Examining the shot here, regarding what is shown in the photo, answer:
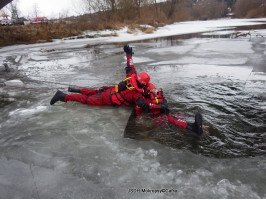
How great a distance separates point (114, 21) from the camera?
23.9 m

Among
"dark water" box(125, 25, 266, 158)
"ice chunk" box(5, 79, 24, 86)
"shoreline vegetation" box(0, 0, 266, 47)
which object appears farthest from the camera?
"shoreline vegetation" box(0, 0, 266, 47)

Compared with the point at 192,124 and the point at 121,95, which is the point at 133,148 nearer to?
the point at 192,124

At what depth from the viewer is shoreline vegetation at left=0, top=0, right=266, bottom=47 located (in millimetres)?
15406

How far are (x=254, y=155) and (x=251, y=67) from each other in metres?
4.69

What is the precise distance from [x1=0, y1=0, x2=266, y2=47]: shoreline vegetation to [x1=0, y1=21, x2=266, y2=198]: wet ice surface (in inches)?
500

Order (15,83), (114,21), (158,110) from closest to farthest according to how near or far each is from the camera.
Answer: (158,110) < (15,83) < (114,21)

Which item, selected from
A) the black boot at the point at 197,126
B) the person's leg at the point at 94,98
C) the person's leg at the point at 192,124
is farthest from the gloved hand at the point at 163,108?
the person's leg at the point at 94,98

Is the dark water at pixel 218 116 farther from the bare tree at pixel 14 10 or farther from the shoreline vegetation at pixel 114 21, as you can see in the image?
the bare tree at pixel 14 10

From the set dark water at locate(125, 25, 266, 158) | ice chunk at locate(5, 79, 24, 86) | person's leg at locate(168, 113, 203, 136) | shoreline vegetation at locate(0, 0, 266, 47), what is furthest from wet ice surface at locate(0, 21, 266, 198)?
shoreline vegetation at locate(0, 0, 266, 47)

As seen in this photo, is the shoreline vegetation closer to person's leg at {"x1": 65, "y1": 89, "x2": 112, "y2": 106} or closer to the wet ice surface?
the wet ice surface

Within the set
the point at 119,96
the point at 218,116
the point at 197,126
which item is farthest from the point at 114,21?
the point at 197,126

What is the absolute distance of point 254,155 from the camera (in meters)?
2.46

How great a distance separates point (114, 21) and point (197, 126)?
2390 centimetres

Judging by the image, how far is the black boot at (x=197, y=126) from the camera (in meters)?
2.75
